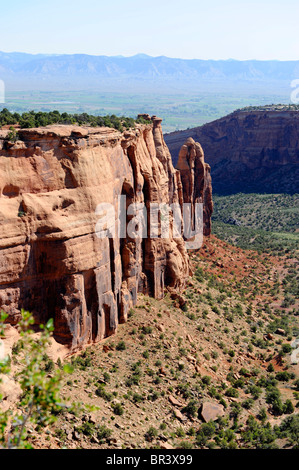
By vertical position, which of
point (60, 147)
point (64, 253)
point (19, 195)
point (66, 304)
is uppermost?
point (60, 147)

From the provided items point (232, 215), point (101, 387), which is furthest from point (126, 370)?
point (232, 215)

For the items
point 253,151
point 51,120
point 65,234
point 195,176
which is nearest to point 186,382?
point 65,234

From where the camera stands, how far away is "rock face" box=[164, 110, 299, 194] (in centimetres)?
13362

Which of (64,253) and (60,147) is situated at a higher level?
(60,147)

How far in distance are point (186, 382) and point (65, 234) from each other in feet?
47.1

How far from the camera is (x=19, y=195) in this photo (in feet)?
107

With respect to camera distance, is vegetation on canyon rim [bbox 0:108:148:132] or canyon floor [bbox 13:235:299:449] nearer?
canyon floor [bbox 13:235:299:449]

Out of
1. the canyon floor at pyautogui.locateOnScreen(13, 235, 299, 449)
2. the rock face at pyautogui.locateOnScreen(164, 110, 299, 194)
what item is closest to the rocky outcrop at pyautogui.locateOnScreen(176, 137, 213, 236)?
the canyon floor at pyautogui.locateOnScreen(13, 235, 299, 449)

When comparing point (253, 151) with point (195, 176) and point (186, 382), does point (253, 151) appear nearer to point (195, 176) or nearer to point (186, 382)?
point (195, 176)

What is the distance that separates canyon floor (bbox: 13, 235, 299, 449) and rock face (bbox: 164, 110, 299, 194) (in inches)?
3113

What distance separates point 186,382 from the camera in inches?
1554

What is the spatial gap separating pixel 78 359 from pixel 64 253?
23.8 feet

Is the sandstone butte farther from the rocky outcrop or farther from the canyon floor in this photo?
the rocky outcrop

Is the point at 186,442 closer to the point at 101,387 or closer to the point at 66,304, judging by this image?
the point at 101,387
